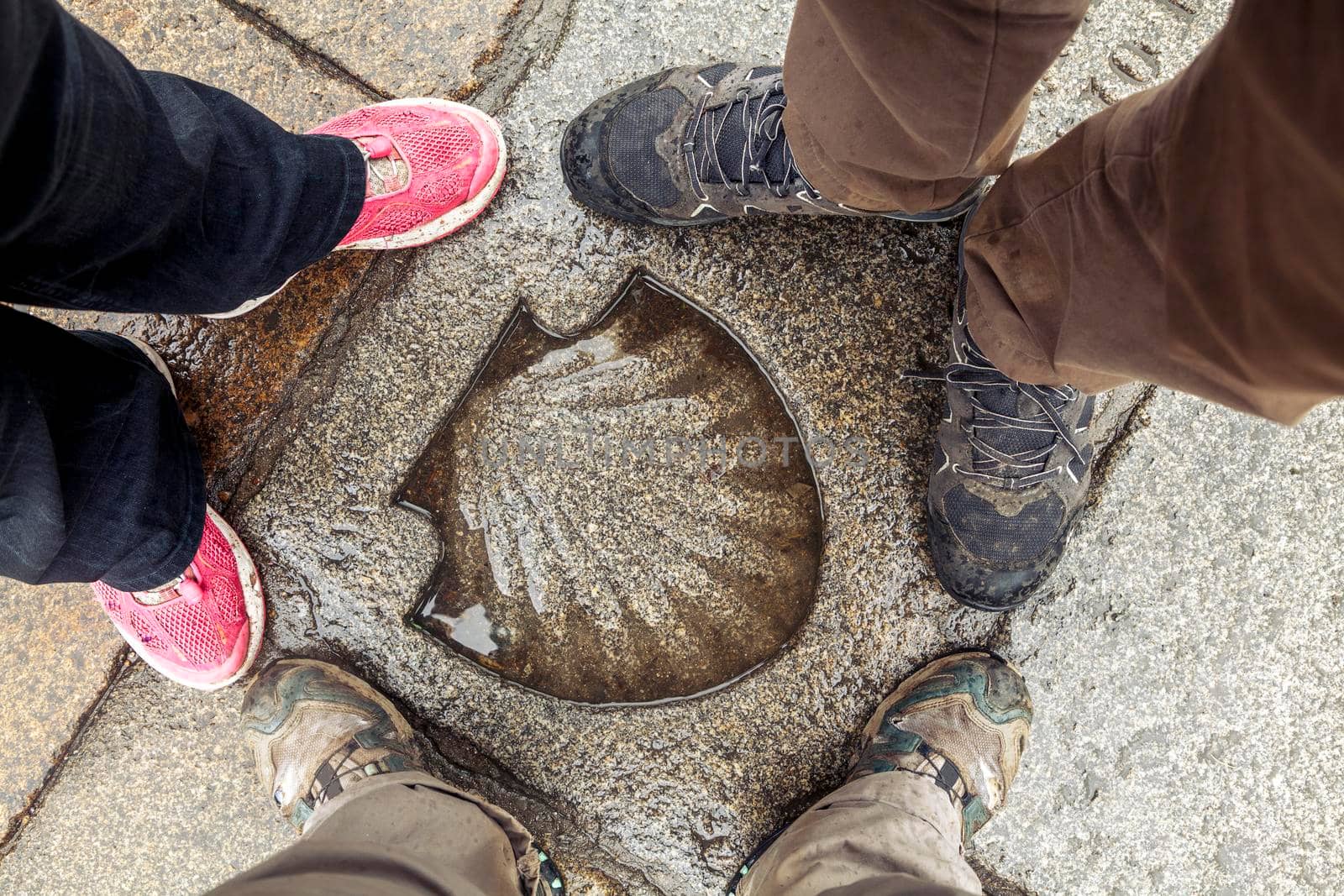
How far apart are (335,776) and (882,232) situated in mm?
1470

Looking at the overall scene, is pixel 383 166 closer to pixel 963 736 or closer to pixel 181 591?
pixel 181 591

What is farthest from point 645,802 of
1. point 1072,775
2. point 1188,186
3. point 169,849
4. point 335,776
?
point 1188,186

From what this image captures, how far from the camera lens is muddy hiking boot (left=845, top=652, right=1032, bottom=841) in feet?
4.70

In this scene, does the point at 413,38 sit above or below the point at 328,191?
above

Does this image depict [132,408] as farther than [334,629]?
No

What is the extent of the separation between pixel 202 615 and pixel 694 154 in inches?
49.5

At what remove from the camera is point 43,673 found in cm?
157

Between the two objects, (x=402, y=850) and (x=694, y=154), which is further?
(x=694, y=154)

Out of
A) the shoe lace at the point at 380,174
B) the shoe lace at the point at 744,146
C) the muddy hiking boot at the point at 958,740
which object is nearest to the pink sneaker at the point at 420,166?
the shoe lace at the point at 380,174

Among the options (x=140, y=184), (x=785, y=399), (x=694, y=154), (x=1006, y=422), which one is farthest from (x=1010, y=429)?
(x=140, y=184)

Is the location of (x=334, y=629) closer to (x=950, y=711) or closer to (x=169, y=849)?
(x=169, y=849)

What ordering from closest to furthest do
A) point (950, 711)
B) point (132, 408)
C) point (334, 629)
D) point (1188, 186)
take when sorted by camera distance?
point (1188, 186) < point (132, 408) < point (950, 711) < point (334, 629)

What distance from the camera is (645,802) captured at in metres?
1.51

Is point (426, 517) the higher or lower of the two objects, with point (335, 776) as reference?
higher
